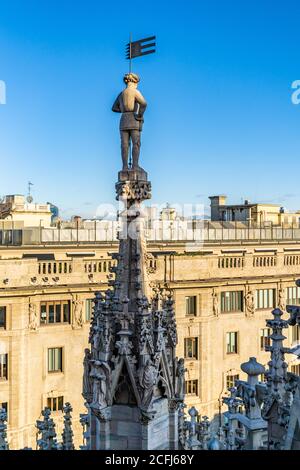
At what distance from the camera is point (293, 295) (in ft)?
178

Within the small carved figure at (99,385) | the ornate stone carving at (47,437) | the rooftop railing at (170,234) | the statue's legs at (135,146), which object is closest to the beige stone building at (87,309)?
the rooftop railing at (170,234)

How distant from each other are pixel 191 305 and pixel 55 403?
42.4ft

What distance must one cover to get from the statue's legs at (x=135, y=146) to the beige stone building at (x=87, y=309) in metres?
28.9

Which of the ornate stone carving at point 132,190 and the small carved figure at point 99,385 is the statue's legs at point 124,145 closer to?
the ornate stone carving at point 132,190

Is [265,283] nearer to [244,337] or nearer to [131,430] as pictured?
[244,337]

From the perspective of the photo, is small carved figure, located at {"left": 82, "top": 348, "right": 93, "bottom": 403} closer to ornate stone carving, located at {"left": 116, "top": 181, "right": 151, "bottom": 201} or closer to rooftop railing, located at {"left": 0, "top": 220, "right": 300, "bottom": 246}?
ornate stone carving, located at {"left": 116, "top": 181, "right": 151, "bottom": 201}

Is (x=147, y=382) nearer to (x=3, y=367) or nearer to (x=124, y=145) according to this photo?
(x=124, y=145)

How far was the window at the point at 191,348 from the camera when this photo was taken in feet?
155

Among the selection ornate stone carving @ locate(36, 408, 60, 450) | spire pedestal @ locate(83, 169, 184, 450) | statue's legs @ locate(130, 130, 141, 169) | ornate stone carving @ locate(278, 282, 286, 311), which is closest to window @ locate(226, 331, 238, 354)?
ornate stone carving @ locate(278, 282, 286, 311)

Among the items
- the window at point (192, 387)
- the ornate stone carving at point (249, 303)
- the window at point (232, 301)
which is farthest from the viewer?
the ornate stone carving at point (249, 303)

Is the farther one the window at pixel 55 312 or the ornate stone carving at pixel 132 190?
the window at pixel 55 312

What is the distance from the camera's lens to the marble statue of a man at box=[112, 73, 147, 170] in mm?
12805
